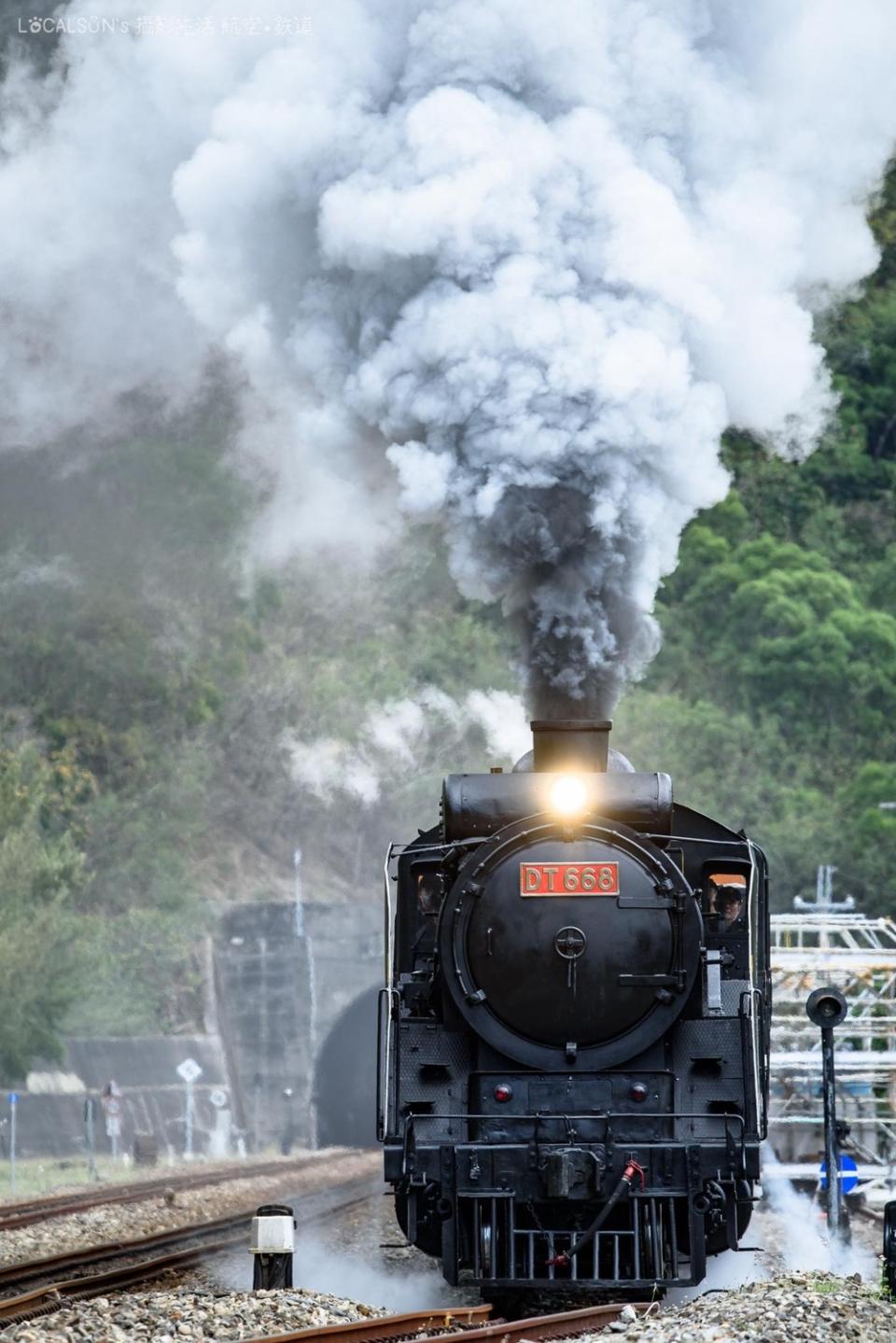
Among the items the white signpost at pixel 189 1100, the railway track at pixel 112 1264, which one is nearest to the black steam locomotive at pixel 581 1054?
the railway track at pixel 112 1264

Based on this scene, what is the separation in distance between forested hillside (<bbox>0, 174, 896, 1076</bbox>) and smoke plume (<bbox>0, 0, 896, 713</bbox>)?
45.0 feet

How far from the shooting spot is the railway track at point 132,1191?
17250mm

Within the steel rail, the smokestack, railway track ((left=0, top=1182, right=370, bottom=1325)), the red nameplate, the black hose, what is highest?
the smokestack

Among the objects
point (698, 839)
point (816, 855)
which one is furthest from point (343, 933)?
point (698, 839)

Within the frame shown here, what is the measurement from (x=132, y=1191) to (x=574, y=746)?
40.4ft

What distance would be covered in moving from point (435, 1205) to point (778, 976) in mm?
13718

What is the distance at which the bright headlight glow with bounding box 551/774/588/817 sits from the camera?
10.7 m

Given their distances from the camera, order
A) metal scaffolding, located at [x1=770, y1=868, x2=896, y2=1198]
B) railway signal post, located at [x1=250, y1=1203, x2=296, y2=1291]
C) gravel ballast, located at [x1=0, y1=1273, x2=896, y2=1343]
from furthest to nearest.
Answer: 1. metal scaffolding, located at [x1=770, y1=868, x2=896, y2=1198]
2. railway signal post, located at [x1=250, y1=1203, x2=296, y2=1291]
3. gravel ballast, located at [x1=0, y1=1273, x2=896, y2=1343]

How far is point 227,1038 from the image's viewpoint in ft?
120

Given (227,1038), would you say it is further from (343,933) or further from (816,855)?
(816,855)

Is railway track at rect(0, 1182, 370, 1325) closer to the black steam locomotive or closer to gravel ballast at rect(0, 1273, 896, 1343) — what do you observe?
gravel ballast at rect(0, 1273, 896, 1343)

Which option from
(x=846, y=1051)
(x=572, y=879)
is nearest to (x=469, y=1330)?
(x=572, y=879)

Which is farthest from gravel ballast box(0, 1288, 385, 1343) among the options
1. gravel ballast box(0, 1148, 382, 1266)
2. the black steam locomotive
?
gravel ballast box(0, 1148, 382, 1266)

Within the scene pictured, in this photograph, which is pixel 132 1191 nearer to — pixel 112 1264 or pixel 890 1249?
pixel 112 1264
